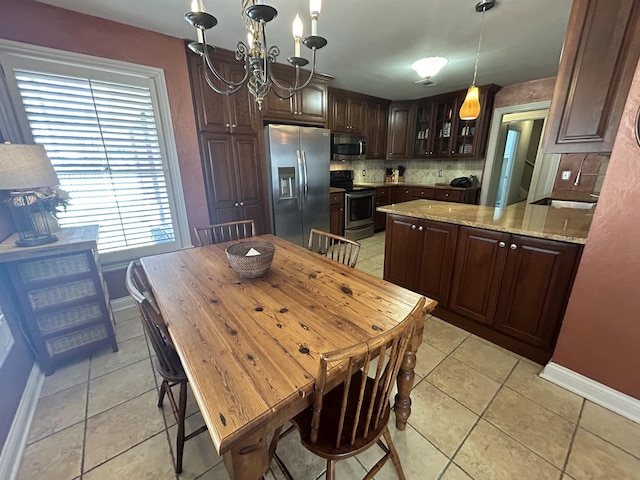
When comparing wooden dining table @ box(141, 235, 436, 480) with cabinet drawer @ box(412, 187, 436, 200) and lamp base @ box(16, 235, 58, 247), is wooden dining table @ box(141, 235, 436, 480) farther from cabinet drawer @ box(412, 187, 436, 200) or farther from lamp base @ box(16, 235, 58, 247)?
cabinet drawer @ box(412, 187, 436, 200)

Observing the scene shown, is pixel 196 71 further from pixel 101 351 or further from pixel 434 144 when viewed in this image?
pixel 434 144

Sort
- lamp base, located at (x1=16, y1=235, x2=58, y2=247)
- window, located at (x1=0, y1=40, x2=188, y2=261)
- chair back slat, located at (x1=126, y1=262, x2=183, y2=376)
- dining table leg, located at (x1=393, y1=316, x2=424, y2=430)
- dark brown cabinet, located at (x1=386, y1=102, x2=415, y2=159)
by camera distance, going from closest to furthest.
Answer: chair back slat, located at (x1=126, y1=262, x2=183, y2=376) → dining table leg, located at (x1=393, y1=316, x2=424, y2=430) → lamp base, located at (x1=16, y1=235, x2=58, y2=247) → window, located at (x1=0, y1=40, x2=188, y2=261) → dark brown cabinet, located at (x1=386, y1=102, x2=415, y2=159)

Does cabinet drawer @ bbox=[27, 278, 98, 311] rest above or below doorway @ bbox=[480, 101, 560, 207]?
below

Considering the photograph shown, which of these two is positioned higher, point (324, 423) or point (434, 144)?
point (434, 144)

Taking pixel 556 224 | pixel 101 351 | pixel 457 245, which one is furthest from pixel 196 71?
pixel 556 224

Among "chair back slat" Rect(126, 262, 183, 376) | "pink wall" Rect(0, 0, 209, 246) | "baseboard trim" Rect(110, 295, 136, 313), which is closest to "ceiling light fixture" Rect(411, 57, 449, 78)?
"pink wall" Rect(0, 0, 209, 246)

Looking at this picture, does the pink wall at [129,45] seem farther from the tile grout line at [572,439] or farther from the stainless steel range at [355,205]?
the tile grout line at [572,439]

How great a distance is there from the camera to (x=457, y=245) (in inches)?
82.4

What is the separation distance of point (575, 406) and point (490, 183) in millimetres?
3957

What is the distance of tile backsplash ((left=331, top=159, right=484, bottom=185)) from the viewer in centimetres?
489

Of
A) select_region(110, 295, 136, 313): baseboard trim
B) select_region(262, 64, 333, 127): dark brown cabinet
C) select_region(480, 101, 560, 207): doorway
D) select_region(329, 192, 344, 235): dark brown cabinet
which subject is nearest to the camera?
select_region(110, 295, 136, 313): baseboard trim

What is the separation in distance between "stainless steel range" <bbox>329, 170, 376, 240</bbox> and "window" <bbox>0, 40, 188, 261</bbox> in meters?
2.56

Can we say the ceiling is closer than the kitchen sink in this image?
Yes

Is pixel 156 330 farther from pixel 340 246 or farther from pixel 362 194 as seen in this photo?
Answer: pixel 362 194
